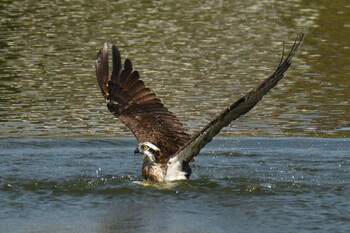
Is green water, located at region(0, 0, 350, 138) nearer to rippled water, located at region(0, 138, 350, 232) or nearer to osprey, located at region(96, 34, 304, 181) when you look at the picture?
rippled water, located at region(0, 138, 350, 232)

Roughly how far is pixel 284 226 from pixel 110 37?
505 inches

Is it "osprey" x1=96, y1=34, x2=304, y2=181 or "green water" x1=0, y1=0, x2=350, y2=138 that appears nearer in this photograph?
"osprey" x1=96, y1=34, x2=304, y2=181

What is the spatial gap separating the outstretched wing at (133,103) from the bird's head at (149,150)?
0.56m

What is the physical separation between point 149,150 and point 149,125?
0.81 m

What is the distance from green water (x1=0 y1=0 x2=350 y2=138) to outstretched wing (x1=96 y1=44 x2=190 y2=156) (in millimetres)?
1670

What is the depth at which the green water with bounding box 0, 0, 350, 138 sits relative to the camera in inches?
555

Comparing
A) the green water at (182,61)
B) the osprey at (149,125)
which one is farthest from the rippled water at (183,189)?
the green water at (182,61)

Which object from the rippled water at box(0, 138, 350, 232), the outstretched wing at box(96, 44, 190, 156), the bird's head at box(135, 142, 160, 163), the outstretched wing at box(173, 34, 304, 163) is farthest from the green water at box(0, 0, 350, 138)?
the outstretched wing at box(173, 34, 304, 163)

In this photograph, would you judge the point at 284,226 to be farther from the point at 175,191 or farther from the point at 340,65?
the point at 340,65

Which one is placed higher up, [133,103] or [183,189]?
[133,103]

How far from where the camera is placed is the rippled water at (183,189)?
9.12 m

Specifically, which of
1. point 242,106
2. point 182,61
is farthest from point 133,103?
point 182,61

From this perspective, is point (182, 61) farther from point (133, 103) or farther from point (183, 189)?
point (183, 189)

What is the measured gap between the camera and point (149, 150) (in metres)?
10.6
